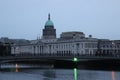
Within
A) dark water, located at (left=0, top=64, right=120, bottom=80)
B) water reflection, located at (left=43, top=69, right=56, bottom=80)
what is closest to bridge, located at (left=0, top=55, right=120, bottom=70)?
dark water, located at (left=0, top=64, right=120, bottom=80)

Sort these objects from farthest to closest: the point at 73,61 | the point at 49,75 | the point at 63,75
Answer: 1. the point at 73,61
2. the point at 49,75
3. the point at 63,75

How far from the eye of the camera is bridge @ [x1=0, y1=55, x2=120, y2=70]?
322 feet

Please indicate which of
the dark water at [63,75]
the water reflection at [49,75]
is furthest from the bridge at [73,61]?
the water reflection at [49,75]

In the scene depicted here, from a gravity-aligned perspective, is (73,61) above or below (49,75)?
above

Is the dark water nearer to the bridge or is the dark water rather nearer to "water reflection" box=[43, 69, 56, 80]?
"water reflection" box=[43, 69, 56, 80]

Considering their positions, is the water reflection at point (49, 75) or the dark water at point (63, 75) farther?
the water reflection at point (49, 75)

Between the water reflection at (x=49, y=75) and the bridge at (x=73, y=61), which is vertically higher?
the bridge at (x=73, y=61)

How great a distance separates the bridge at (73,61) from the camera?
98188 millimetres

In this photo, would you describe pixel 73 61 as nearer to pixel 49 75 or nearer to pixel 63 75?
pixel 49 75

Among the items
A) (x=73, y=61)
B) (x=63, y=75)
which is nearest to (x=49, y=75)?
(x=63, y=75)

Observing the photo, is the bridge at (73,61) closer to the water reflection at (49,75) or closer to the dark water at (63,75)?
the dark water at (63,75)

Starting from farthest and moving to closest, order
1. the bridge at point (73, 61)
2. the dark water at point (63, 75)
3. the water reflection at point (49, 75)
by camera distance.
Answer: the bridge at point (73, 61) < the water reflection at point (49, 75) < the dark water at point (63, 75)

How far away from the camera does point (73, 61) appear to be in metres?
112

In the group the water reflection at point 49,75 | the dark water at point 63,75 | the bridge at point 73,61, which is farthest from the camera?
the bridge at point 73,61
